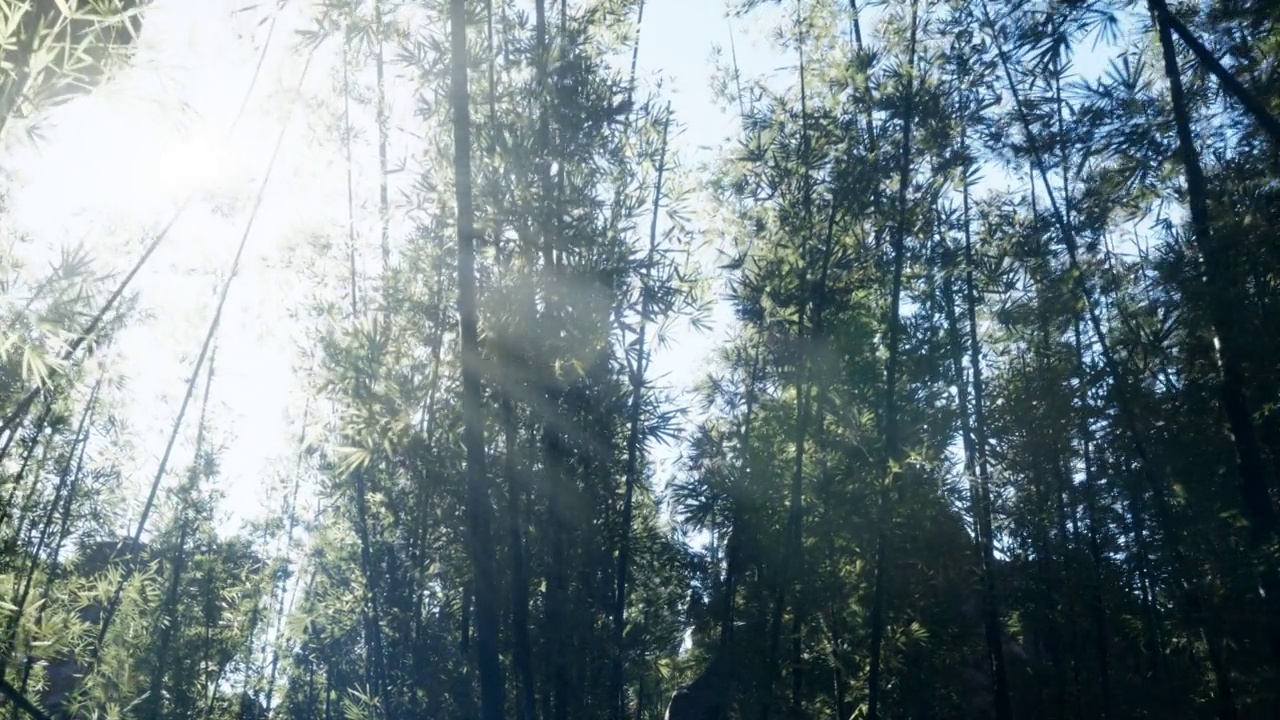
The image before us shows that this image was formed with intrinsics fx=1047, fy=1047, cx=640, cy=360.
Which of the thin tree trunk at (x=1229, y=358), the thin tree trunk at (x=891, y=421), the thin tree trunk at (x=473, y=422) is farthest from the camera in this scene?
the thin tree trunk at (x=891, y=421)

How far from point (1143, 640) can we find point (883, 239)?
4.06 m

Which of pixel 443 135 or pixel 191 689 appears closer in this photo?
pixel 443 135

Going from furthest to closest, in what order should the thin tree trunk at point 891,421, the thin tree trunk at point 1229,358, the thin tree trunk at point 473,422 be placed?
the thin tree trunk at point 891,421
the thin tree trunk at point 1229,358
the thin tree trunk at point 473,422

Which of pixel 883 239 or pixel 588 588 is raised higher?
pixel 883 239

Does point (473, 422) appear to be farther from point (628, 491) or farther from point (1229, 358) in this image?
point (1229, 358)

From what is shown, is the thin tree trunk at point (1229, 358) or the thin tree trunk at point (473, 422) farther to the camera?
the thin tree trunk at point (1229, 358)

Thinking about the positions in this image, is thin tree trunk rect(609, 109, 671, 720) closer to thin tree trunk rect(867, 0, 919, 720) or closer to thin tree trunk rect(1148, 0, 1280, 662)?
thin tree trunk rect(867, 0, 919, 720)

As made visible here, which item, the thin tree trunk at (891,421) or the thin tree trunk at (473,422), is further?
the thin tree trunk at (891,421)

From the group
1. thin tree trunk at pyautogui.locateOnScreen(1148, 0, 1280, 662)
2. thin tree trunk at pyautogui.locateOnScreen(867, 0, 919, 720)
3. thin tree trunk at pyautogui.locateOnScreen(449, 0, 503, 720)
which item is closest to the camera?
thin tree trunk at pyautogui.locateOnScreen(449, 0, 503, 720)

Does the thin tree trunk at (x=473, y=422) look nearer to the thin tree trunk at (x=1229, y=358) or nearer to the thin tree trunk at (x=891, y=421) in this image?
the thin tree trunk at (x=891, y=421)

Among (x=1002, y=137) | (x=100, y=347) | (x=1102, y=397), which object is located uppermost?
(x=1002, y=137)

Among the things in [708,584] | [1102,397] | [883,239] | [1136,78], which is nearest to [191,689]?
[708,584]

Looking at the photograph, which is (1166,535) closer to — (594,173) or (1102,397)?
(1102,397)

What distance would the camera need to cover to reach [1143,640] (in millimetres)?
8875
